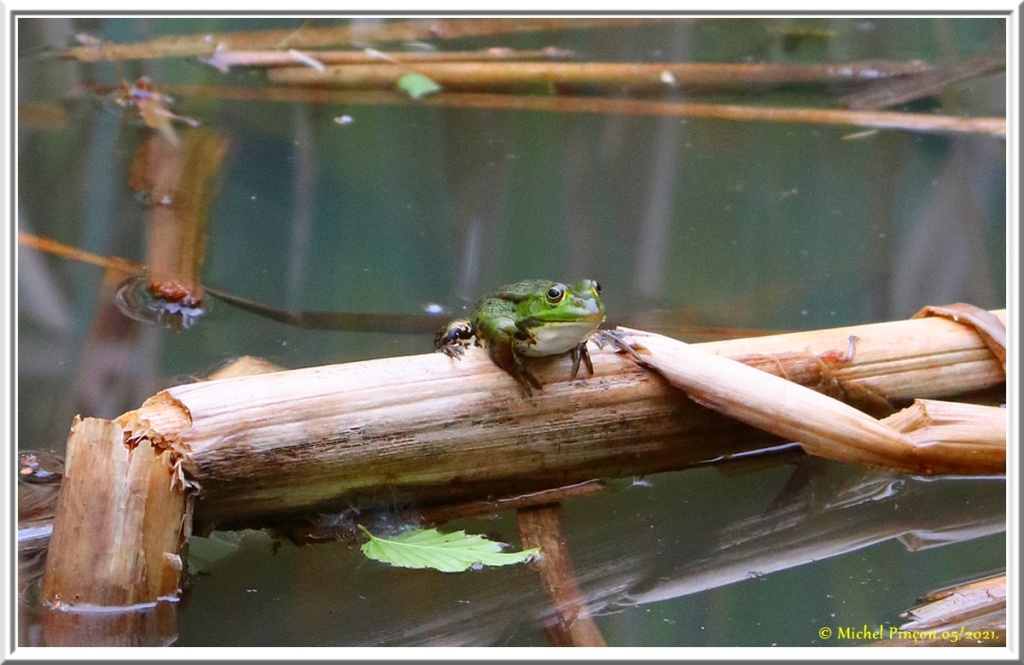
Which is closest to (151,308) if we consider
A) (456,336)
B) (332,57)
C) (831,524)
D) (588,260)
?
(456,336)

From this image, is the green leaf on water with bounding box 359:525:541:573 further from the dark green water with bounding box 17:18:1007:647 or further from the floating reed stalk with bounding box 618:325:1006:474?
the floating reed stalk with bounding box 618:325:1006:474

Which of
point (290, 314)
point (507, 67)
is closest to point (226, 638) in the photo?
point (290, 314)

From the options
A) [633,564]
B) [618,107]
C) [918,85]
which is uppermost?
[918,85]

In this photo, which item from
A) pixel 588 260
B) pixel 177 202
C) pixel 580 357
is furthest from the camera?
pixel 177 202

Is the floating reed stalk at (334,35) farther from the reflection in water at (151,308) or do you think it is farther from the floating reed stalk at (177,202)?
the reflection in water at (151,308)

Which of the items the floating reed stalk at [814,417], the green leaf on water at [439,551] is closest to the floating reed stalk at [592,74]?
the floating reed stalk at [814,417]

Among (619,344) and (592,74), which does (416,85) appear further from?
(619,344)

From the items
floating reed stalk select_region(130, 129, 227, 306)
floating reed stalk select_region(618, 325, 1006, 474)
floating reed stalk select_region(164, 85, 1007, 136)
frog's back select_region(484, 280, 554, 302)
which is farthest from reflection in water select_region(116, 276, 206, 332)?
floating reed stalk select_region(164, 85, 1007, 136)
